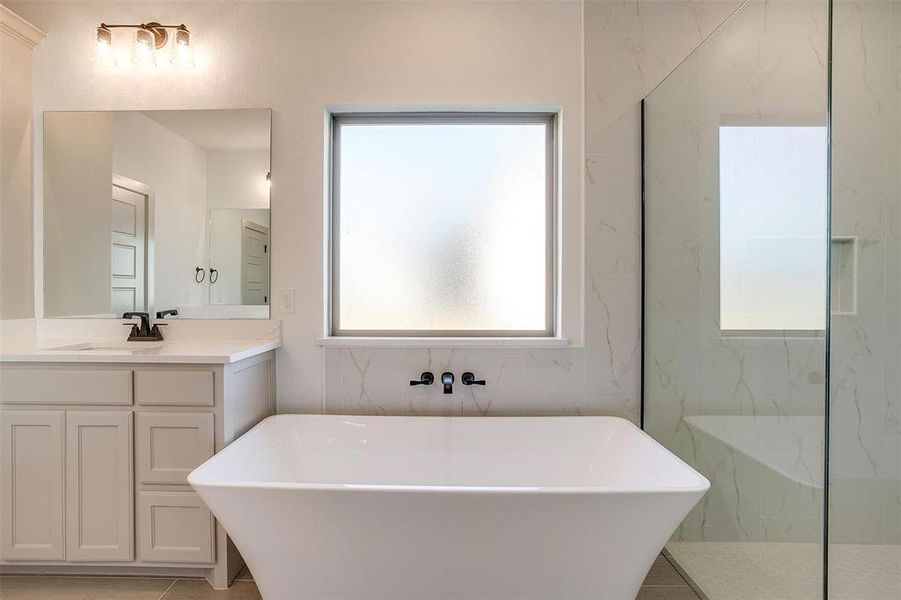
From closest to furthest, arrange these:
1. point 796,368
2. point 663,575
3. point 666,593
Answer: point 796,368 → point 666,593 → point 663,575

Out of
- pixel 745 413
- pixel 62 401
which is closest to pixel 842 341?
pixel 745 413

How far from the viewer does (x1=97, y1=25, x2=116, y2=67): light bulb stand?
83.9 inches

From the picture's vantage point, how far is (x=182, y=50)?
219 cm

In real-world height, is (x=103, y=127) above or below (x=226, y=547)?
above

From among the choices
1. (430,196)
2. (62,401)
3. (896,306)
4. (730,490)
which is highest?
(430,196)

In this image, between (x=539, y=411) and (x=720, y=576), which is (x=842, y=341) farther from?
(x=539, y=411)

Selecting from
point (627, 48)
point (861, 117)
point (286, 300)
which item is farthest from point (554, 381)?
point (627, 48)

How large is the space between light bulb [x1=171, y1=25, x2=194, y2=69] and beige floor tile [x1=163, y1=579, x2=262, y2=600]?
2.20 metres

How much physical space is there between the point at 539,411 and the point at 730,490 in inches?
32.9

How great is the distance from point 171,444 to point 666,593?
6.29 feet

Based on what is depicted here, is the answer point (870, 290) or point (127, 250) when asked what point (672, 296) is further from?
point (127, 250)

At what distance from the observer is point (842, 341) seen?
4.84 feet

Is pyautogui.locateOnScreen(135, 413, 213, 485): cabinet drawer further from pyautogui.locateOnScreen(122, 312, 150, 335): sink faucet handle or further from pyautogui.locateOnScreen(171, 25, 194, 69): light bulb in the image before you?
pyautogui.locateOnScreen(171, 25, 194, 69): light bulb

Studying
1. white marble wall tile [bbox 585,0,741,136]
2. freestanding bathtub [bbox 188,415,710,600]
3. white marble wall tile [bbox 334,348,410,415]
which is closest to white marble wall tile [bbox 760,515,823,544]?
freestanding bathtub [bbox 188,415,710,600]
